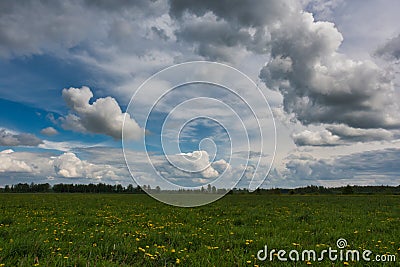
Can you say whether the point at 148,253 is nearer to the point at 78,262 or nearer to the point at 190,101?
the point at 78,262

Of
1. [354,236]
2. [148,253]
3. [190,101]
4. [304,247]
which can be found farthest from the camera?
[190,101]

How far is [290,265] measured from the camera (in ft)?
20.2

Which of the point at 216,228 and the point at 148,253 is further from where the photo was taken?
the point at 216,228

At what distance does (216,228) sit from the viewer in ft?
35.0

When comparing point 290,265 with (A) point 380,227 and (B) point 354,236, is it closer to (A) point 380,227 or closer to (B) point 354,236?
(B) point 354,236

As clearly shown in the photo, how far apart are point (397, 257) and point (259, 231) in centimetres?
401

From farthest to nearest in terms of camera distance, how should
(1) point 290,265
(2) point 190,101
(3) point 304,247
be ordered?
(2) point 190,101, (3) point 304,247, (1) point 290,265

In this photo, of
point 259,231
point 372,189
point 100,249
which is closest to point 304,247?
point 259,231

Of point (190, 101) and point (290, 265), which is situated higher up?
point (190, 101)

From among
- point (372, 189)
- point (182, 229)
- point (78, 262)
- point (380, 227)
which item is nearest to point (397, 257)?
point (380, 227)

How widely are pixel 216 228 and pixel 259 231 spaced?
1.47 metres

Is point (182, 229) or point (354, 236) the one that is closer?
point (354, 236)

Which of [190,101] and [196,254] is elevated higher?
[190,101]

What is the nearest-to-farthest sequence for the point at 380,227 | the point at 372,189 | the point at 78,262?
the point at 78,262, the point at 380,227, the point at 372,189
